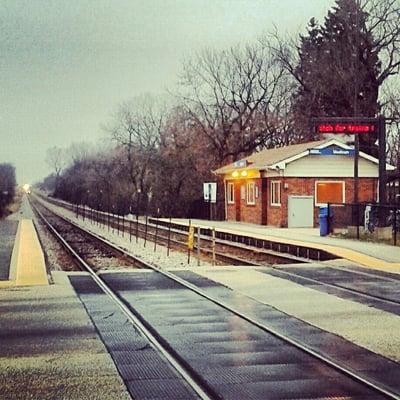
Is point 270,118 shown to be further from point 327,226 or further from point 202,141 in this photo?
point 327,226

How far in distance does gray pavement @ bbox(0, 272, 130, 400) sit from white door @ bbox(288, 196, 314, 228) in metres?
23.3

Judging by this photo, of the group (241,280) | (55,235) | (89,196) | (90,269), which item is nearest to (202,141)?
(55,235)

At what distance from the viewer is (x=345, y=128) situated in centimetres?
2666

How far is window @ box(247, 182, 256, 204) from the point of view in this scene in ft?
131

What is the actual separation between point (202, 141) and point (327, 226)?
33.3 m

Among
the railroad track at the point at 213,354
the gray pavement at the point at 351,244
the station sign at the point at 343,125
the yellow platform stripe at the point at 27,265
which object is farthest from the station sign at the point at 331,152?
the railroad track at the point at 213,354

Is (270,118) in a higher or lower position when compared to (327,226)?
higher

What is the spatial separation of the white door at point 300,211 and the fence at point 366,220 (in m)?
4.69

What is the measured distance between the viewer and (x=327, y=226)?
28.7 meters

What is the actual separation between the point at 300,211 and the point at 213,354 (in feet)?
89.0

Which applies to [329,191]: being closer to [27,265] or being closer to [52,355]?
[27,265]

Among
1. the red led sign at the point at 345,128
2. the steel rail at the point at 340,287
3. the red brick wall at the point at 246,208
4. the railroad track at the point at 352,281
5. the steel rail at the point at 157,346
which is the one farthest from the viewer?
the red brick wall at the point at 246,208

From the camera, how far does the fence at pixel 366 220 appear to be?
2580 centimetres

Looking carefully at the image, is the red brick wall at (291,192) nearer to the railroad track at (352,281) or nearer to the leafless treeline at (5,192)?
the railroad track at (352,281)
